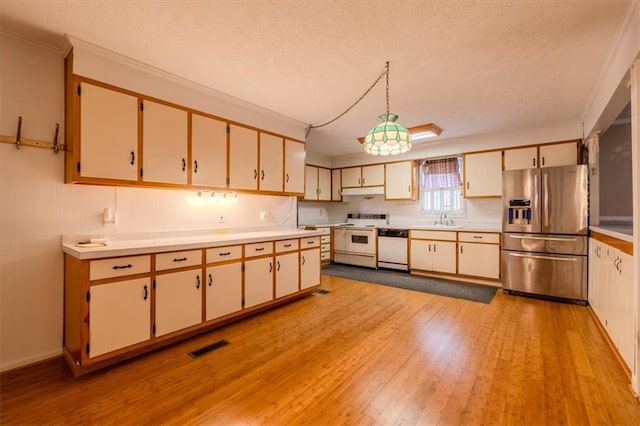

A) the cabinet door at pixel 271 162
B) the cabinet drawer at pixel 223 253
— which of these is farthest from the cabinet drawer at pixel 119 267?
the cabinet door at pixel 271 162

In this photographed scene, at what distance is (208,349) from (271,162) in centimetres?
232

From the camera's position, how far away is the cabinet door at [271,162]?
3.78 metres

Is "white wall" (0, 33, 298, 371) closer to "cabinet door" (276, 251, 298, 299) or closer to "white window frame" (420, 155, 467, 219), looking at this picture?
"cabinet door" (276, 251, 298, 299)

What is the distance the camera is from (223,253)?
2967mm

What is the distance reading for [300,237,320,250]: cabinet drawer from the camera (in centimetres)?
390

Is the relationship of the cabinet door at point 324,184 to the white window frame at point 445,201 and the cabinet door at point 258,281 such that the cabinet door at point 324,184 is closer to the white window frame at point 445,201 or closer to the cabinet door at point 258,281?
the white window frame at point 445,201

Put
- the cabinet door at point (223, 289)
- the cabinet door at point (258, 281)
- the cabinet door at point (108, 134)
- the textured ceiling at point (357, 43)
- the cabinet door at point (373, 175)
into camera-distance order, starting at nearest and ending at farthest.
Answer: the textured ceiling at point (357, 43) → the cabinet door at point (108, 134) → the cabinet door at point (223, 289) → the cabinet door at point (258, 281) → the cabinet door at point (373, 175)

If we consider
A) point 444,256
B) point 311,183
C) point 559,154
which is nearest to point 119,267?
point 311,183

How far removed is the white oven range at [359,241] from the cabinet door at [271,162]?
250 cm

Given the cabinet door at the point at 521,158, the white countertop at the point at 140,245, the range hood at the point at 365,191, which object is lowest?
the white countertop at the point at 140,245

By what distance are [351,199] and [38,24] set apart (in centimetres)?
565

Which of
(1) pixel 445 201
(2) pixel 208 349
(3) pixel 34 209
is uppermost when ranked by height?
(1) pixel 445 201

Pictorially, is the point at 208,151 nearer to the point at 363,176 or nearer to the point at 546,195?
the point at 363,176

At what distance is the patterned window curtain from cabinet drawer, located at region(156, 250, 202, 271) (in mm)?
4583
